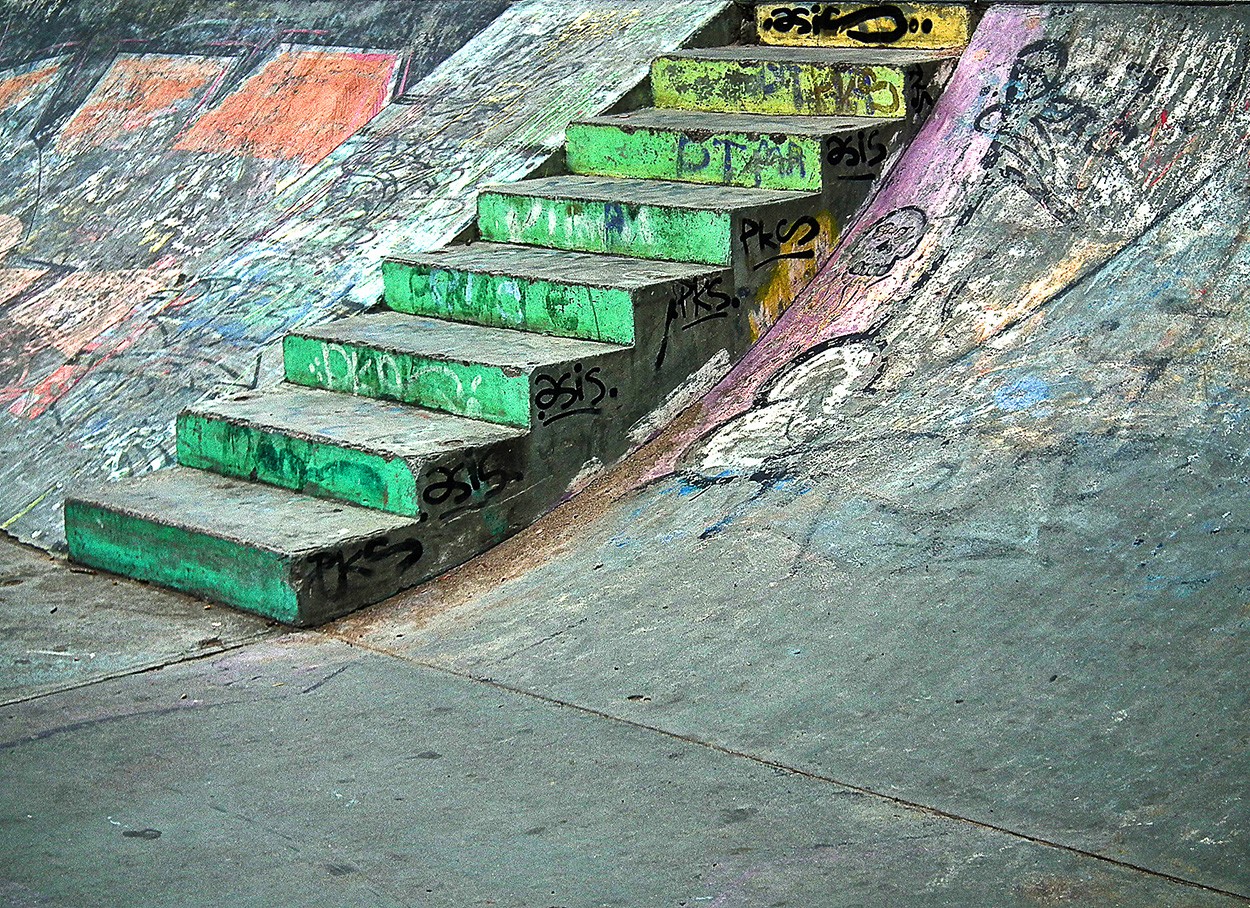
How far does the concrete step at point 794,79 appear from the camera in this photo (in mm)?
5672

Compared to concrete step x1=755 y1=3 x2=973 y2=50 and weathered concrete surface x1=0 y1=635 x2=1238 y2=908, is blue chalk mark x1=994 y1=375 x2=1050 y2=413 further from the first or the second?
concrete step x1=755 y1=3 x2=973 y2=50

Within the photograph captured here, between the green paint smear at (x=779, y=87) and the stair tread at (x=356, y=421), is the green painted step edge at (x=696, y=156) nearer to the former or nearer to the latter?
the green paint smear at (x=779, y=87)

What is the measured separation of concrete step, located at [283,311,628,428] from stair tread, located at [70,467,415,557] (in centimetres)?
49

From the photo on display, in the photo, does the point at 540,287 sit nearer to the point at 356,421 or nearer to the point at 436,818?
the point at 356,421

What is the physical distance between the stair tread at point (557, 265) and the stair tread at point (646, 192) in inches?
7.9

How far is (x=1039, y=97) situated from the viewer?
5.46m

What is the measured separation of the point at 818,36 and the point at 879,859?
4261 millimetres

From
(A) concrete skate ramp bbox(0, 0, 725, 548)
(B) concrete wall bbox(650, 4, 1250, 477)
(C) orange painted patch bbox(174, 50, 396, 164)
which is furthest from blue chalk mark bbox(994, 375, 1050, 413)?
(C) orange painted patch bbox(174, 50, 396, 164)

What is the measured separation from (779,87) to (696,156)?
51cm

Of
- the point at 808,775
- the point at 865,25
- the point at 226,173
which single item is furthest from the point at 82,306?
the point at 808,775

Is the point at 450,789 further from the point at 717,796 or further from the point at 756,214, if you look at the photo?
the point at 756,214

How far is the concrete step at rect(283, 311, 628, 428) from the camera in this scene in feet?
15.5

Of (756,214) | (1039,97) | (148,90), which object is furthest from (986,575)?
(148,90)

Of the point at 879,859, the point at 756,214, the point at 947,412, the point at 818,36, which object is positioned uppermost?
the point at 818,36
